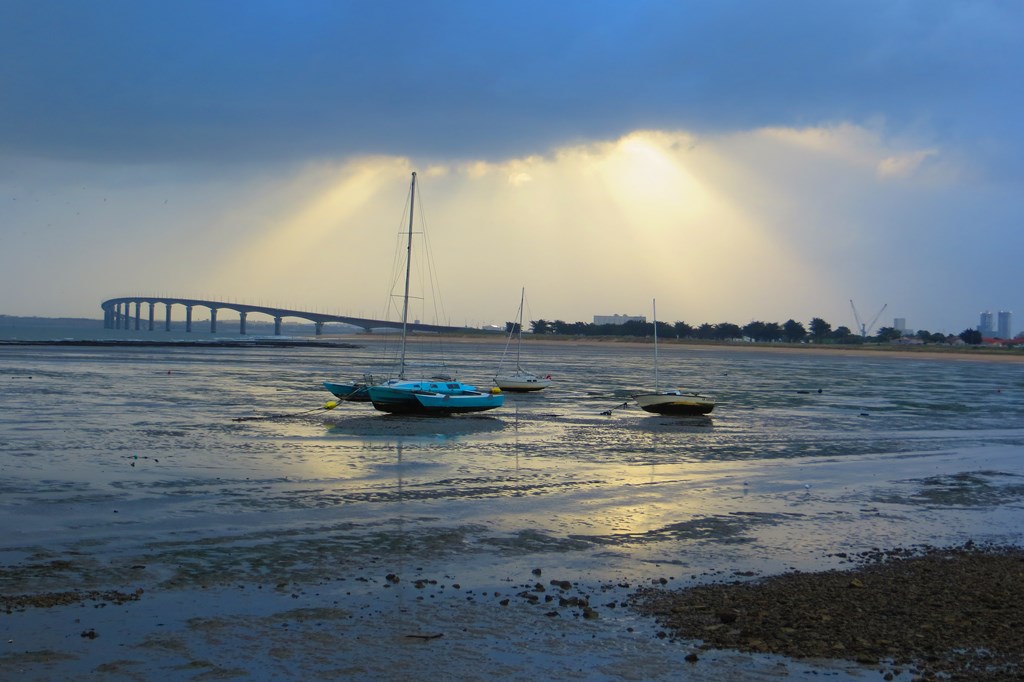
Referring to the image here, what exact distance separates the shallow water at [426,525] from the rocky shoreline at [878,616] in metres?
0.58

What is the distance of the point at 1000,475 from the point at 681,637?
2065cm

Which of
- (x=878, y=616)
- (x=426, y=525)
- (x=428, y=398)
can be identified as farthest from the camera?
(x=428, y=398)

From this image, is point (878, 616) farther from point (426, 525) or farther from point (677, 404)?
point (677, 404)

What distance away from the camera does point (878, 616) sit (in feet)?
42.5

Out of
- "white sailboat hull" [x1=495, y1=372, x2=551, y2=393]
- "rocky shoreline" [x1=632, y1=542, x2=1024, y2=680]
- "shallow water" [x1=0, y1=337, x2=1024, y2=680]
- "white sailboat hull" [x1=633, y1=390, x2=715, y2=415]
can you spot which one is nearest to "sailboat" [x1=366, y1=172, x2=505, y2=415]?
"shallow water" [x1=0, y1=337, x2=1024, y2=680]

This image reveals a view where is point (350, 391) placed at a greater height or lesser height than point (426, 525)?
greater

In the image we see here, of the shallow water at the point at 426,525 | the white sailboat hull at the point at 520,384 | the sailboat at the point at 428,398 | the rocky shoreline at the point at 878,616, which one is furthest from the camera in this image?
the white sailboat hull at the point at 520,384

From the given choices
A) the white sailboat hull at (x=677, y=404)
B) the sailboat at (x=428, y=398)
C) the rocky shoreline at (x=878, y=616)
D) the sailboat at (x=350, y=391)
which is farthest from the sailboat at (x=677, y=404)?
the rocky shoreline at (x=878, y=616)

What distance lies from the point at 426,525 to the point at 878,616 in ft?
30.7

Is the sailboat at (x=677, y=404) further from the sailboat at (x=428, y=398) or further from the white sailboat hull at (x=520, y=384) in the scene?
the white sailboat hull at (x=520, y=384)

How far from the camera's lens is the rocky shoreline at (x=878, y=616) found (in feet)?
37.3

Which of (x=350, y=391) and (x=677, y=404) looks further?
(x=350, y=391)

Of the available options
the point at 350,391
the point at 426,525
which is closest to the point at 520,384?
the point at 350,391

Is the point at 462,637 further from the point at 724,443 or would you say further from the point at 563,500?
the point at 724,443
